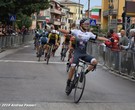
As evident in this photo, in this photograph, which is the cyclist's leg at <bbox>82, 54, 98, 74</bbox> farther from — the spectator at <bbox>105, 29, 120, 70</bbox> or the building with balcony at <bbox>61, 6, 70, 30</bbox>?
the building with balcony at <bbox>61, 6, 70, 30</bbox>

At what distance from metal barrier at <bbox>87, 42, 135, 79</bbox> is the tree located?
40.0 ft

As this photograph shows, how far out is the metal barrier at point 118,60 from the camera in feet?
52.2

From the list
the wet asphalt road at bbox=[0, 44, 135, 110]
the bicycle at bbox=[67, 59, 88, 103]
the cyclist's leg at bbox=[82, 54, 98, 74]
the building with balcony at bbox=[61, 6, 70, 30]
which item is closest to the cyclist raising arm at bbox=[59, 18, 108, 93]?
the cyclist's leg at bbox=[82, 54, 98, 74]

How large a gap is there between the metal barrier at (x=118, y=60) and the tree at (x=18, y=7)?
12.2 metres

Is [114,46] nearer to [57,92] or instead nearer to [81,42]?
[57,92]

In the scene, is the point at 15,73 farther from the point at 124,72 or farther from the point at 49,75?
the point at 124,72

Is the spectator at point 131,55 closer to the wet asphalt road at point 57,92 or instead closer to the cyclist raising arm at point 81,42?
the wet asphalt road at point 57,92

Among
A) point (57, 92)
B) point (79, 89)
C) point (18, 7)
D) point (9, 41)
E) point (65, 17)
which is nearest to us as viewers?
point (79, 89)

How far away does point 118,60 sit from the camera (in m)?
17.7

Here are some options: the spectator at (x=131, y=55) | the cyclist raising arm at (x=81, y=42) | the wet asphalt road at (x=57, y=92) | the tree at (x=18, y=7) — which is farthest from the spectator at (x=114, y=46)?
the tree at (x=18, y=7)

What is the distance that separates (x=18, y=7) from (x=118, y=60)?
19.6 metres

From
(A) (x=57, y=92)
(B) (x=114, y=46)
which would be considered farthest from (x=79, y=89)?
(B) (x=114, y=46)

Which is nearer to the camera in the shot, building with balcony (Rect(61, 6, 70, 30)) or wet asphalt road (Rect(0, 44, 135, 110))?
wet asphalt road (Rect(0, 44, 135, 110))

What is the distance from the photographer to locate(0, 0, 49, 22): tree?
109 ft
